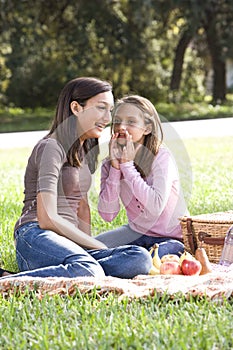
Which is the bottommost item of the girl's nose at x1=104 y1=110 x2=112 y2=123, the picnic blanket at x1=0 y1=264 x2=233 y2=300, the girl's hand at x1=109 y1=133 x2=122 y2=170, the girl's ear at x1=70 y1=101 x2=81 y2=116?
the picnic blanket at x1=0 y1=264 x2=233 y2=300

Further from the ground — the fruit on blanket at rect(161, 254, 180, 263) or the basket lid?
the basket lid

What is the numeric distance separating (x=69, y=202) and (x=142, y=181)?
538mm

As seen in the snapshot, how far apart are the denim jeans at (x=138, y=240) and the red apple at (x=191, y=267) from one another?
578 millimetres

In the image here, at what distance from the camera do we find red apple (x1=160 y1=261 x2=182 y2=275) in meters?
5.03

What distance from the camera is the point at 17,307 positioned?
13.6 ft

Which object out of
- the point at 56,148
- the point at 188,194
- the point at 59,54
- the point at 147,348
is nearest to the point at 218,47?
the point at 59,54

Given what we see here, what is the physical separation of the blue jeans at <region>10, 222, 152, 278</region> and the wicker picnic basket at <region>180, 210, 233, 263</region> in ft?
2.34

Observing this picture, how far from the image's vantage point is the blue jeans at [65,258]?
15.8 ft

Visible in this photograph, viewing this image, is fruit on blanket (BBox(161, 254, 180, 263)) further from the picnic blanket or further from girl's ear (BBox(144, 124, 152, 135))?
girl's ear (BBox(144, 124, 152, 135))

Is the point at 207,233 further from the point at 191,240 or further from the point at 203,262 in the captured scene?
the point at 203,262

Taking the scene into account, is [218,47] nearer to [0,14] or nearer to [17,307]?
[0,14]

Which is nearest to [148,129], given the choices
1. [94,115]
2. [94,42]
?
[94,115]

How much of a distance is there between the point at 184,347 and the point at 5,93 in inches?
1091

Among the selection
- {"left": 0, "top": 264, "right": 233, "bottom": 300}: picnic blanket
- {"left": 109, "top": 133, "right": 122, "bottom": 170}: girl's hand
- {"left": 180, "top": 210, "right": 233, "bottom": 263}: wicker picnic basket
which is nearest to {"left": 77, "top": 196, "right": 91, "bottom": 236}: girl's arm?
{"left": 109, "top": 133, "right": 122, "bottom": 170}: girl's hand
